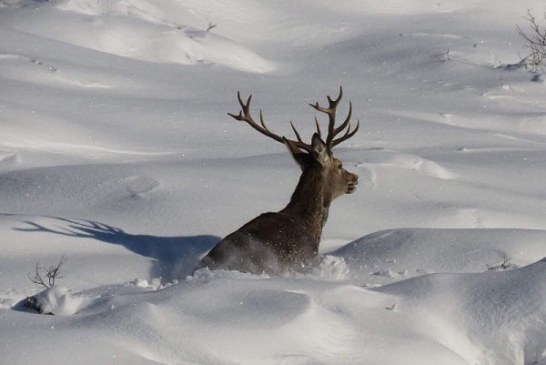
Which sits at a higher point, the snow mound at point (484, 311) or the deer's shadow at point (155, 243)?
the snow mound at point (484, 311)

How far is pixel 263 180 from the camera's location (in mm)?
8883

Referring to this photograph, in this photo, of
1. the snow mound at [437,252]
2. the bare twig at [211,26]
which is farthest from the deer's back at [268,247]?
the bare twig at [211,26]

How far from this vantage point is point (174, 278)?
6980 mm

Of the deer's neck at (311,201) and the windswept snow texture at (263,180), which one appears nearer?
the windswept snow texture at (263,180)

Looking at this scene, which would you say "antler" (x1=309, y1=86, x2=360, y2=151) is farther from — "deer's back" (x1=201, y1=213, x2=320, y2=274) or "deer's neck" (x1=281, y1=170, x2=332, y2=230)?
"deer's back" (x1=201, y1=213, x2=320, y2=274)

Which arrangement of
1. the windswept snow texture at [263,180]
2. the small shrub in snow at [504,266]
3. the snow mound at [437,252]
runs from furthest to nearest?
the snow mound at [437,252] < the small shrub in snow at [504,266] < the windswept snow texture at [263,180]

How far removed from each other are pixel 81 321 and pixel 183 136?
24.1ft

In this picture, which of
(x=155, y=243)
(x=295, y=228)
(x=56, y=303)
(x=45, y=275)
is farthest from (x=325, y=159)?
(x=56, y=303)

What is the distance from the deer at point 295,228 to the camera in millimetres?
6664

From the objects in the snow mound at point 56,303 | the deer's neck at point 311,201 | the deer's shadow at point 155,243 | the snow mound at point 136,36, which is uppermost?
the snow mound at point 136,36

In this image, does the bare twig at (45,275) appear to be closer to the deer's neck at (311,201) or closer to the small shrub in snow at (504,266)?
the deer's neck at (311,201)

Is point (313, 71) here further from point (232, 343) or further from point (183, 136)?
point (232, 343)

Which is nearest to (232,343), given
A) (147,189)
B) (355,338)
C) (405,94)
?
Answer: (355,338)

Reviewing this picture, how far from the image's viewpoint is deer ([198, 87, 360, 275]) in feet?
21.9
